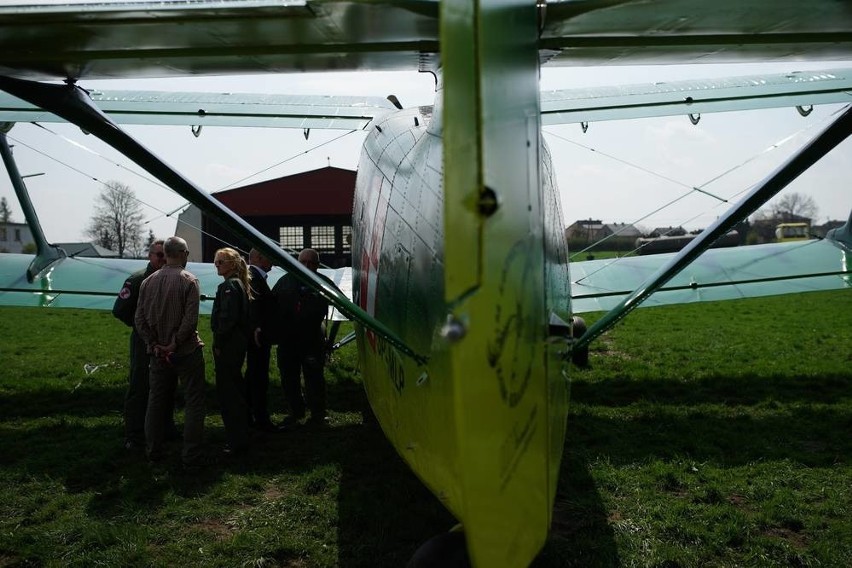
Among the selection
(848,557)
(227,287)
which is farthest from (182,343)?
(848,557)

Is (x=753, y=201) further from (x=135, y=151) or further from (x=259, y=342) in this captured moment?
(x=259, y=342)

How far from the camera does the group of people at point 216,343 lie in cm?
530

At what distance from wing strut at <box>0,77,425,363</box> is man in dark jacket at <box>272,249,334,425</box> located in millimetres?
3470

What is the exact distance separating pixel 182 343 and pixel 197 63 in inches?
110

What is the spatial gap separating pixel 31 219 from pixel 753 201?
8688mm

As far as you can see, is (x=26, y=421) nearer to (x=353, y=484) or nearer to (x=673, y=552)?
(x=353, y=484)

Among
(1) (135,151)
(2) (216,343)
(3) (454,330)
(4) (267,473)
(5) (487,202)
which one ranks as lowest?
(4) (267,473)

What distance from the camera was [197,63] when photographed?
10.4ft

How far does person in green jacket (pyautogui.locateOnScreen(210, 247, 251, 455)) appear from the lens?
18.0 ft

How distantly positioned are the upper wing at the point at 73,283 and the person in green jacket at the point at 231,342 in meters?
2.79

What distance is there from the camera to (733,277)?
8.23 meters

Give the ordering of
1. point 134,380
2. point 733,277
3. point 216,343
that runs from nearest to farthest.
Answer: point 216,343
point 134,380
point 733,277

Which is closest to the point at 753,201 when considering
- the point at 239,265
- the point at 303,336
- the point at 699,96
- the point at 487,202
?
the point at 487,202

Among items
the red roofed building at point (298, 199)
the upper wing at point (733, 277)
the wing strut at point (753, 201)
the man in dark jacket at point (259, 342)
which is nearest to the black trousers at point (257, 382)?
the man in dark jacket at point (259, 342)
